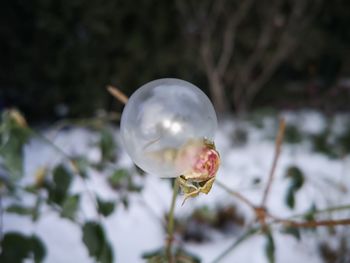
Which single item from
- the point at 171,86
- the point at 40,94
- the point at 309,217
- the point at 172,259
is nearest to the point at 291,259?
the point at 309,217

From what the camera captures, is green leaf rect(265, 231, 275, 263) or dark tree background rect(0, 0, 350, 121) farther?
dark tree background rect(0, 0, 350, 121)

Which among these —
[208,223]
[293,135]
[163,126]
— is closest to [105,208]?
[163,126]

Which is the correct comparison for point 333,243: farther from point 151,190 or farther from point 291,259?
point 151,190

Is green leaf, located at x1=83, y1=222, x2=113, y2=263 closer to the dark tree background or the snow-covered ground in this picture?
the snow-covered ground

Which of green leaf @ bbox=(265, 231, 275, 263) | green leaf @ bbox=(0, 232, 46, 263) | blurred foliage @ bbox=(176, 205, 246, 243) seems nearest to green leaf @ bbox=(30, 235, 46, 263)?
green leaf @ bbox=(0, 232, 46, 263)

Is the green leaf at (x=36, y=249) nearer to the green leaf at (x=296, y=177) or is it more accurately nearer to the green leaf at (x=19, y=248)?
the green leaf at (x=19, y=248)

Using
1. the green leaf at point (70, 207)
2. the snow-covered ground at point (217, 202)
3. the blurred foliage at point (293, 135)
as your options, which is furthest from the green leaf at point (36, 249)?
the blurred foliage at point (293, 135)
